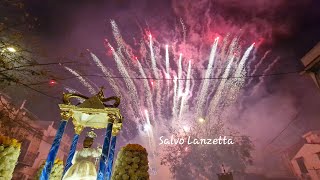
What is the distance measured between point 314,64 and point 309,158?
84.5ft

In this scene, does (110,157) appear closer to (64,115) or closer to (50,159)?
(50,159)

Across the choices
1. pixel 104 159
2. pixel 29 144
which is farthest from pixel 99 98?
pixel 29 144

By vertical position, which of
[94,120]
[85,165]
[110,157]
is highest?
[94,120]

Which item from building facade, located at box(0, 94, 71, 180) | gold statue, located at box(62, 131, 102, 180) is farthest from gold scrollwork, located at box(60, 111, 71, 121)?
building facade, located at box(0, 94, 71, 180)

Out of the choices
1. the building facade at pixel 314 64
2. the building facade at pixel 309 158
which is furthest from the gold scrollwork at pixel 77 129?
the building facade at pixel 309 158

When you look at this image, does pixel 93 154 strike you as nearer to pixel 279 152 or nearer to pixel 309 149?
pixel 309 149

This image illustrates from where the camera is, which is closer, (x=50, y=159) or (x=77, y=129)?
(x=50, y=159)

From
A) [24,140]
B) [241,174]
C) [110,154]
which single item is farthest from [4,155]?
[241,174]

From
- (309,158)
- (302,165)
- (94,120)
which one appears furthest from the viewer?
(302,165)

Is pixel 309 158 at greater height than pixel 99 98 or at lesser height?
greater

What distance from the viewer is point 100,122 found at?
966cm

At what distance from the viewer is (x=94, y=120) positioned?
31.4ft

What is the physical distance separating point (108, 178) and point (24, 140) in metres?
29.4

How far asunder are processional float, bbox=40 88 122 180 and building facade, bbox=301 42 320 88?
8.61m
